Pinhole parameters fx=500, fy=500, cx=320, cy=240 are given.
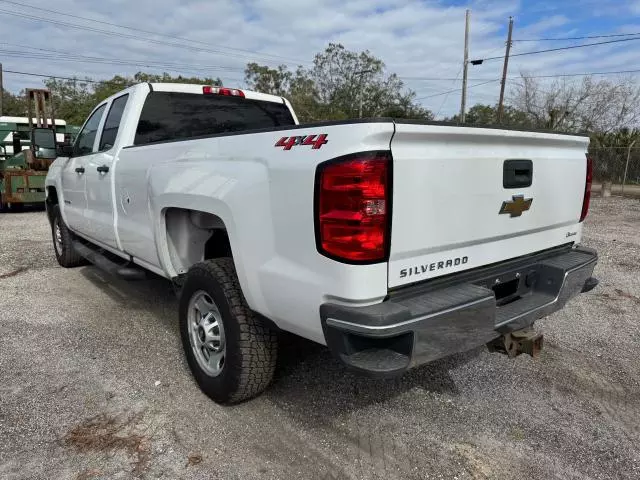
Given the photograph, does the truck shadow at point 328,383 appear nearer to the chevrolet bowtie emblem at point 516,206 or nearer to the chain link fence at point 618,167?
the chevrolet bowtie emblem at point 516,206

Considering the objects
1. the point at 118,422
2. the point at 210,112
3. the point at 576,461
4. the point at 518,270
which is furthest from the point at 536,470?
the point at 210,112

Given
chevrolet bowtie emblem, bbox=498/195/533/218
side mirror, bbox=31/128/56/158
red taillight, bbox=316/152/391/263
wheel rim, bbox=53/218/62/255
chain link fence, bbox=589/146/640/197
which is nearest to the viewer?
red taillight, bbox=316/152/391/263

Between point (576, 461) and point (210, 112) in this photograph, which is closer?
point (576, 461)

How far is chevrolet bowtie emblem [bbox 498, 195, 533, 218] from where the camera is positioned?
2.70 metres

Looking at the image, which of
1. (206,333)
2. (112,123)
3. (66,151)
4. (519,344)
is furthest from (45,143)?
(519,344)

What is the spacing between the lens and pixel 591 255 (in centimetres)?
335

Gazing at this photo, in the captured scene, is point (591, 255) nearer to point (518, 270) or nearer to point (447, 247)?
point (518, 270)

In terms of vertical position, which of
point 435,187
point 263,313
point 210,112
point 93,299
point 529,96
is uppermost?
point 529,96

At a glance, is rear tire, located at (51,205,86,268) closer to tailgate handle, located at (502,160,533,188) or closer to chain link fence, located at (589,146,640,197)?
tailgate handle, located at (502,160,533,188)

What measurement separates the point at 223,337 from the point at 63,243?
4.43 meters

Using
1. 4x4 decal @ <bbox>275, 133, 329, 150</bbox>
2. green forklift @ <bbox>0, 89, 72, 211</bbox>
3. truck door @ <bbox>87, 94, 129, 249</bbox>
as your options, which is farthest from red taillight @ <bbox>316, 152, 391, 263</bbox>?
green forklift @ <bbox>0, 89, 72, 211</bbox>

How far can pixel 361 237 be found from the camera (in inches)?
83.8

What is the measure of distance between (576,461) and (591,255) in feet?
4.50

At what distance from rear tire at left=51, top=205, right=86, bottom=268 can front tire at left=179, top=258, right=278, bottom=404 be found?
372 centimetres
